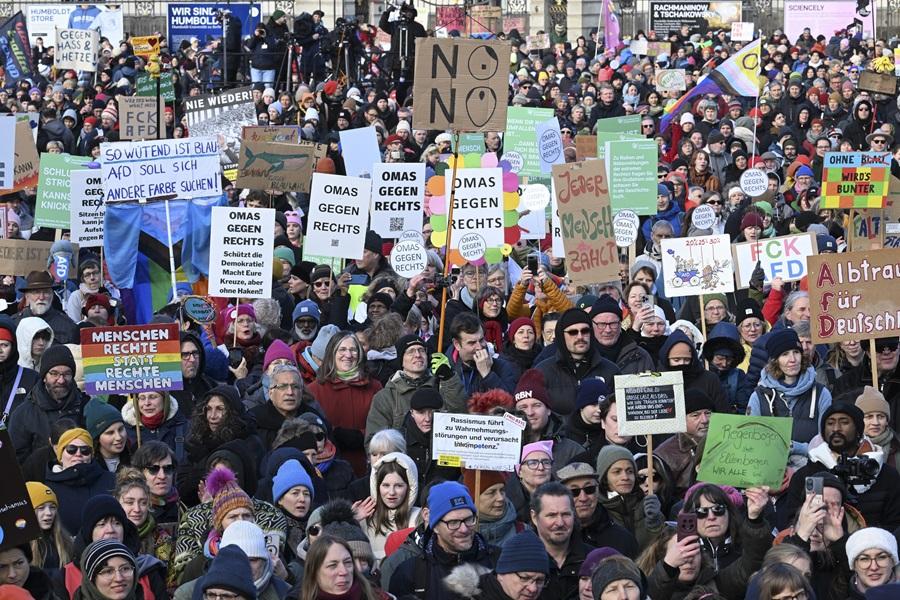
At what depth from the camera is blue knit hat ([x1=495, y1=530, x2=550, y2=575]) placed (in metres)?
7.09

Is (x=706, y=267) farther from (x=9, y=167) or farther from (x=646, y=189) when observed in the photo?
(x=9, y=167)

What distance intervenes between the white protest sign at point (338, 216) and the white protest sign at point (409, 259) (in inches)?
30.6

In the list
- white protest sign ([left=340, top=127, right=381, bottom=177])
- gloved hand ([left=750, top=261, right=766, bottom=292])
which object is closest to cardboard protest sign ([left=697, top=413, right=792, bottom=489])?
gloved hand ([left=750, top=261, right=766, bottom=292])

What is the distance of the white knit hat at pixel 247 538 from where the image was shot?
7348 millimetres

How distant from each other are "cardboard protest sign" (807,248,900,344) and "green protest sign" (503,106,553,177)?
7054 mm

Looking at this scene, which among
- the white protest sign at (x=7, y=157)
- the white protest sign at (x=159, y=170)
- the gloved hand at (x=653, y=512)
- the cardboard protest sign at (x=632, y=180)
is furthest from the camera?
the white protest sign at (x=7, y=157)

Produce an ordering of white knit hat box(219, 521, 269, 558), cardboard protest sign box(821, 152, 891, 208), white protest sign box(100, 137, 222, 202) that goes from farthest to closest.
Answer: cardboard protest sign box(821, 152, 891, 208), white protest sign box(100, 137, 222, 202), white knit hat box(219, 521, 269, 558)

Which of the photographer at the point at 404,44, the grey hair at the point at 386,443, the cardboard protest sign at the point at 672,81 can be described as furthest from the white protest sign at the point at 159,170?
the photographer at the point at 404,44

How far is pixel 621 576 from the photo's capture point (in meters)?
6.85

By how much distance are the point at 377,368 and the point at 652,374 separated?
8.93 feet

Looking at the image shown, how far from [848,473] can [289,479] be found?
7.77ft

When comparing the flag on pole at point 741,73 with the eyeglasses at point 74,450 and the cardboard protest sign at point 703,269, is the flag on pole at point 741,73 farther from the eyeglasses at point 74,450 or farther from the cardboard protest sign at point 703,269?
the eyeglasses at point 74,450

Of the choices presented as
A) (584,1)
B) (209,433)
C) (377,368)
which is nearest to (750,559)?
(209,433)

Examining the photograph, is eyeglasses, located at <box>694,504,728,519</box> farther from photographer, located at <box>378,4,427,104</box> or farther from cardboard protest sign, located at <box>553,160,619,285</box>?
photographer, located at <box>378,4,427,104</box>
